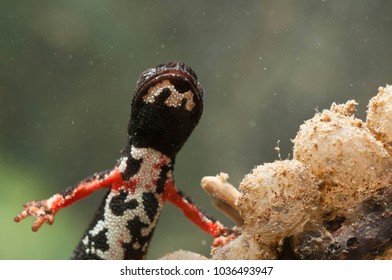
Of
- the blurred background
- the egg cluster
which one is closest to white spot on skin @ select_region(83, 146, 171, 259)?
the blurred background

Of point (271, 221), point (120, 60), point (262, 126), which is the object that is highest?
point (120, 60)

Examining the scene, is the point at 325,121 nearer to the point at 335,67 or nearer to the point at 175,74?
the point at 175,74

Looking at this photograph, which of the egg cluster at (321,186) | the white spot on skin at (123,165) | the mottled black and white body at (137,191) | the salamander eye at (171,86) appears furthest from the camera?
the white spot on skin at (123,165)

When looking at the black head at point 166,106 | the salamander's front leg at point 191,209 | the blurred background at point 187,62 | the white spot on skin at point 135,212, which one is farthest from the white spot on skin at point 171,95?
the salamander's front leg at point 191,209

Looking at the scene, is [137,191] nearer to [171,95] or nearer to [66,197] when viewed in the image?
[66,197]

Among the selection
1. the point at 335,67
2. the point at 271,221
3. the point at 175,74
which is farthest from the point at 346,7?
the point at 271,221

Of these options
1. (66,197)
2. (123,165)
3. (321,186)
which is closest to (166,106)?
(123,165)

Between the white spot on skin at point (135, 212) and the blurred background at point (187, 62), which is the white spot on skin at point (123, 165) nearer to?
the white spot on skin at point (135, 212)
